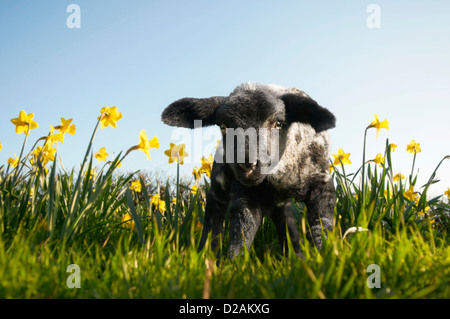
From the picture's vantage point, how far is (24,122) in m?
3.46

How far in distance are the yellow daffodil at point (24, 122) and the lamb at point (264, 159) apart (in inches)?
55.5

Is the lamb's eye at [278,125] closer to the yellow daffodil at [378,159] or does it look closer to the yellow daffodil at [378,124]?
the yellow daffodil at [378,124]

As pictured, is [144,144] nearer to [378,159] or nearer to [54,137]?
[54,137]

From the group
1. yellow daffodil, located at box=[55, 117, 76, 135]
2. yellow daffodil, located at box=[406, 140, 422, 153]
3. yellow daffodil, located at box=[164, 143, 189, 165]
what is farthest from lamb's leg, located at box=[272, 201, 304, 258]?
yellow daffodil, located at box=[406, 140, 422, 153]

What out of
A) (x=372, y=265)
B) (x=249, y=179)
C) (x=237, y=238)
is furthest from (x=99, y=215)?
(x=372, y=265)

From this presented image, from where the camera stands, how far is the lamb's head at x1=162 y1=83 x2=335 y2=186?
3.07 m

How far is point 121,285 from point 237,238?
5.34ft

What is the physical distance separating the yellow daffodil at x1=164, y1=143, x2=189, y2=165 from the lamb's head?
30cm

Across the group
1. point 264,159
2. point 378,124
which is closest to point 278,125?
point 264,159

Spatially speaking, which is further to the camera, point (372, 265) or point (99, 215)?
point (99, 215)

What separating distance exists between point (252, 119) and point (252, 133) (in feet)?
0.59
